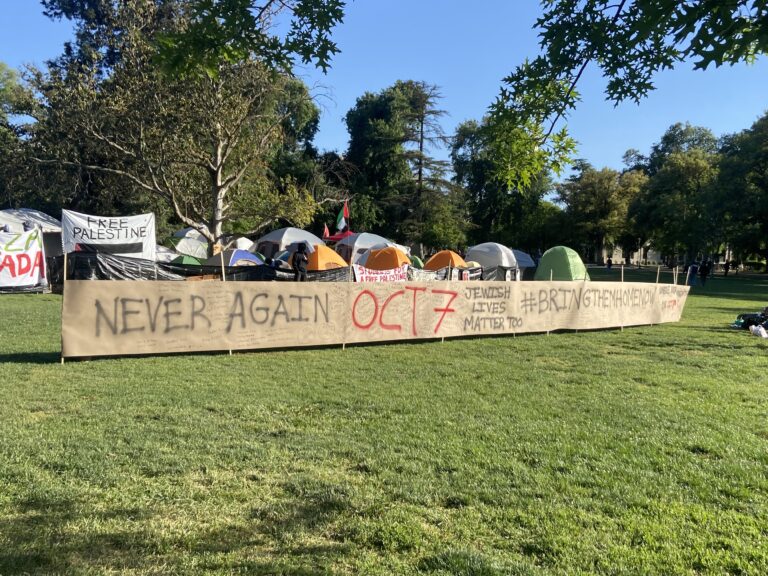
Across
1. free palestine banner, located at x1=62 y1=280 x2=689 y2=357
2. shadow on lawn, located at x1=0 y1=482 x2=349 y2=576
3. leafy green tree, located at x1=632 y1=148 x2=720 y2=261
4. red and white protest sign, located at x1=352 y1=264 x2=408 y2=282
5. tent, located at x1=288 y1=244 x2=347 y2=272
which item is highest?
leafy green tree, located at x1=632 y1=148 x2=720 y2=261

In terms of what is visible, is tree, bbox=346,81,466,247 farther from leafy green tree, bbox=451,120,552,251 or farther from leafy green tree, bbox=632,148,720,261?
leafy green tree, bbox=632,148,720,261

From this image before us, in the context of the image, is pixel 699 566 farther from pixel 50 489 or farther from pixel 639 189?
pixel 639 189

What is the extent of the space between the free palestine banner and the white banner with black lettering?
9.53m

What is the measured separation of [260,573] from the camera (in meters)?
2.80

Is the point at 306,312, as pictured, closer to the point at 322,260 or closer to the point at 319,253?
the point at 322,260

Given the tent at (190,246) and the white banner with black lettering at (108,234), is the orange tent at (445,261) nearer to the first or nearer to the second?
the tent at (190,246)

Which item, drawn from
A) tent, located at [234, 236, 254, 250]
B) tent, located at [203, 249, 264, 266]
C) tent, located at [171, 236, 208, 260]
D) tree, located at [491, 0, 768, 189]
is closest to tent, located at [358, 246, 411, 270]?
tent, located at [203, 249, 264, 266]

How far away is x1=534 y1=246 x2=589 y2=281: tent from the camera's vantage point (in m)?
23.8

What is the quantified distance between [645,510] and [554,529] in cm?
77

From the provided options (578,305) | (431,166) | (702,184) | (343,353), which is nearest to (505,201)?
(431,166)

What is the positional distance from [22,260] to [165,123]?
280 inches

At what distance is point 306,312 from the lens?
31.9 ft

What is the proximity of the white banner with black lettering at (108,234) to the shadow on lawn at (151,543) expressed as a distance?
15097 mm

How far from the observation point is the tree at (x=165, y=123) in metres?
19.9
